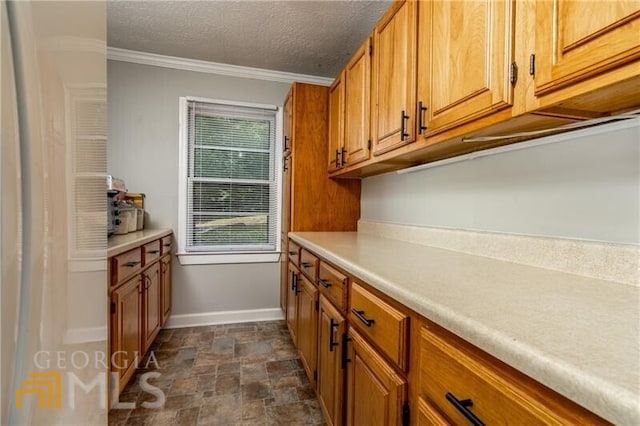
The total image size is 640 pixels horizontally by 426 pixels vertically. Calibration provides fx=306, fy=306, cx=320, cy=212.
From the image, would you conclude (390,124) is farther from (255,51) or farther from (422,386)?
(255,51)

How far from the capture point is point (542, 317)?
0.58 metres

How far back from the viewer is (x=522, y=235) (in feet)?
3.73

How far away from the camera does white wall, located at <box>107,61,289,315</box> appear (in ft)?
8.78

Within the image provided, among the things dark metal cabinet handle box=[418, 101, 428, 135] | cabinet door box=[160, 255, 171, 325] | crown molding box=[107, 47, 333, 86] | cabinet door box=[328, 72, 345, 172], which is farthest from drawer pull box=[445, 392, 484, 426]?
crown molding box=[107, 47, 333, 86]

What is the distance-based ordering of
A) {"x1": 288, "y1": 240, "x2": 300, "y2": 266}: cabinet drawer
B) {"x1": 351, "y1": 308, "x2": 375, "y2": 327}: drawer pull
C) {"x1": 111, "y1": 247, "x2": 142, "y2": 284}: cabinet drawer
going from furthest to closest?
{"x1": 288, "y1": 240, "x2": 300, "y2": 266}: cabinet drawer → {"x1": 111, "y1": 247, "x2": 142, "y2": 284}: cabinet drawer → {"x1": 351, "y1": 308, "x2": 375, "y2": 327}: drawer pull

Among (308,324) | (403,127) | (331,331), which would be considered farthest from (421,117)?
(308,324)

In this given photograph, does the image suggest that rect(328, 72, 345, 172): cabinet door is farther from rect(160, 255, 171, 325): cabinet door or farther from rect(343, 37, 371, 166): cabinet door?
rect(160, 255, 171, 325): cabinet door

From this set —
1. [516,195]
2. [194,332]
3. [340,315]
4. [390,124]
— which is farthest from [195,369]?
[516,195]

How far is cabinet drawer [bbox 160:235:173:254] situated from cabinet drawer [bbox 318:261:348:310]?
1.51 meters

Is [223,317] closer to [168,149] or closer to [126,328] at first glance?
[126,328]

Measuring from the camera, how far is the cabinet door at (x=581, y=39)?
612mm

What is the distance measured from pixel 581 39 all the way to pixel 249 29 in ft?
7.08

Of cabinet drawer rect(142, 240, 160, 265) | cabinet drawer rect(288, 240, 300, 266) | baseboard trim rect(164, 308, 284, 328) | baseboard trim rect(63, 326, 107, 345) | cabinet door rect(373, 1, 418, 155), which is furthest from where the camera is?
baseboard trim rect(164, 308, 284, 328)

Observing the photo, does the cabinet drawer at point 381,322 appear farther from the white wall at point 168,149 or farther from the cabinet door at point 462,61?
the white wall at point 168,149
